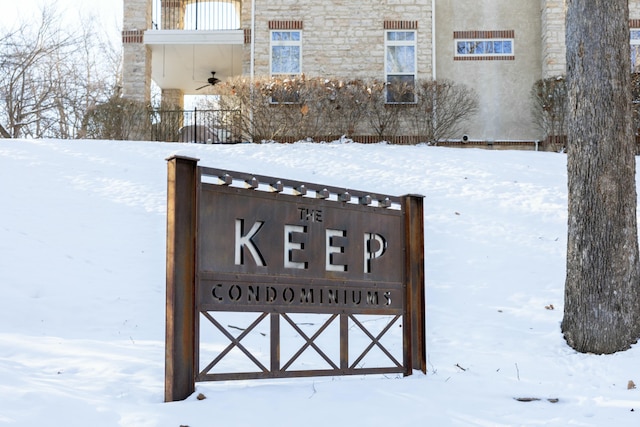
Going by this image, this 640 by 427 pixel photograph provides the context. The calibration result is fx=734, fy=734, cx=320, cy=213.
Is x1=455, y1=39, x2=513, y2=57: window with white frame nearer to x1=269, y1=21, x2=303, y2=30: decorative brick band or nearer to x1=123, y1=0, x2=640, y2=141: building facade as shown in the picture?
x1=123, y1=0, x2=640, y2=141: building facade

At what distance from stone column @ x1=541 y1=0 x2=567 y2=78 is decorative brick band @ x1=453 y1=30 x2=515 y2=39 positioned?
899mm

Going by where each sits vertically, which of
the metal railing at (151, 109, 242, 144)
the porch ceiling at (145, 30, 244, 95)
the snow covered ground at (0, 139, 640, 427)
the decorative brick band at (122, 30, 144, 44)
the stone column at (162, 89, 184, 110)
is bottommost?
the snow covered ground at (0, 139, 640, 427)

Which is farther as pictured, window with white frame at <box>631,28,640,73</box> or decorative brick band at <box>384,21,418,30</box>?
decorative brick band at <box>384,21,418,30</box>

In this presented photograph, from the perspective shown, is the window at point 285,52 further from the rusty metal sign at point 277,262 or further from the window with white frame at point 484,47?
the rusty metal sign at point 277,262

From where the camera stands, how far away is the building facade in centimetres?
1697

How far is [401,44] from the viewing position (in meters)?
17.1

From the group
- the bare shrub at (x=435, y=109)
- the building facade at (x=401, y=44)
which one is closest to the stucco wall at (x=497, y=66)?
the building facade at (x=401, y=44)

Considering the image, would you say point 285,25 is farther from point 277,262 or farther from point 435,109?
point 277,262

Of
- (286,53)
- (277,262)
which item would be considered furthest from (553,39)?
(277,262)

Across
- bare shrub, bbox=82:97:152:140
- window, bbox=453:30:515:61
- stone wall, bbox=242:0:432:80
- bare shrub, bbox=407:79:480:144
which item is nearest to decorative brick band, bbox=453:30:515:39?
window, bbox=453:30:515:61

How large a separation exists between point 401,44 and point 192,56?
5.36 metres

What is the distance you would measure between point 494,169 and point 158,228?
5981mm

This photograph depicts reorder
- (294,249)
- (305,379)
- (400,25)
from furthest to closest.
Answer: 1. (400,25)
2. (305,379)
3. (294,249)

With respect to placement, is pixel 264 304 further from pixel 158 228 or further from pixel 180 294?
pixel 158 228
